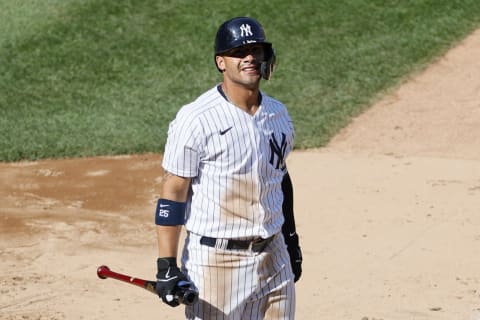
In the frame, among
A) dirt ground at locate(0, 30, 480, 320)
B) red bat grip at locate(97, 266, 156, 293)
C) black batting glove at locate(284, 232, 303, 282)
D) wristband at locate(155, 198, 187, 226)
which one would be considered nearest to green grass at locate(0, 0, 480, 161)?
dirt ground at locate(0, 30, 480, 320)

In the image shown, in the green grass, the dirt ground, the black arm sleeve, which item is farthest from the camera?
the green grass

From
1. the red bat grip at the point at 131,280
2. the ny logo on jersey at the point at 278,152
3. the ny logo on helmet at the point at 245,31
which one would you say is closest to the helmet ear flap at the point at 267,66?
the ny logo on helmet at the point at 245,31

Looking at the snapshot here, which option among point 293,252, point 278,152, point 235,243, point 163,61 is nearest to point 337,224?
point 293,252

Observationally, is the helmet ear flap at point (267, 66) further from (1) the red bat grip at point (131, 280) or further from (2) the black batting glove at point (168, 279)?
(1) the red bat grip at point (131, 280)

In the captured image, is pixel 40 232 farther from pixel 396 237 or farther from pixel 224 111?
pixel 224 111

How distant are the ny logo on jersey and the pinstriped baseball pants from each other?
329 mm

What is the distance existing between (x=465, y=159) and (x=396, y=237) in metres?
2.35

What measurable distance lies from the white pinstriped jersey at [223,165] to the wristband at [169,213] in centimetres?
8

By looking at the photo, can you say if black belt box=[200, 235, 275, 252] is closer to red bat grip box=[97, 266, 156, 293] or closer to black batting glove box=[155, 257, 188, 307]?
black batting glove box=[155, 257, 188, 307]

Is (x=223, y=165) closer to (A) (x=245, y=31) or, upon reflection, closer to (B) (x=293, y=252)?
(A) (x=245, y=31)

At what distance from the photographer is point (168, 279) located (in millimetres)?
4352

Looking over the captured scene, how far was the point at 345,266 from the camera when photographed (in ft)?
25.5

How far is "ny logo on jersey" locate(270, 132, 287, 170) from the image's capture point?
15.0 ft

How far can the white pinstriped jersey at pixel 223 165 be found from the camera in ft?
14.3
